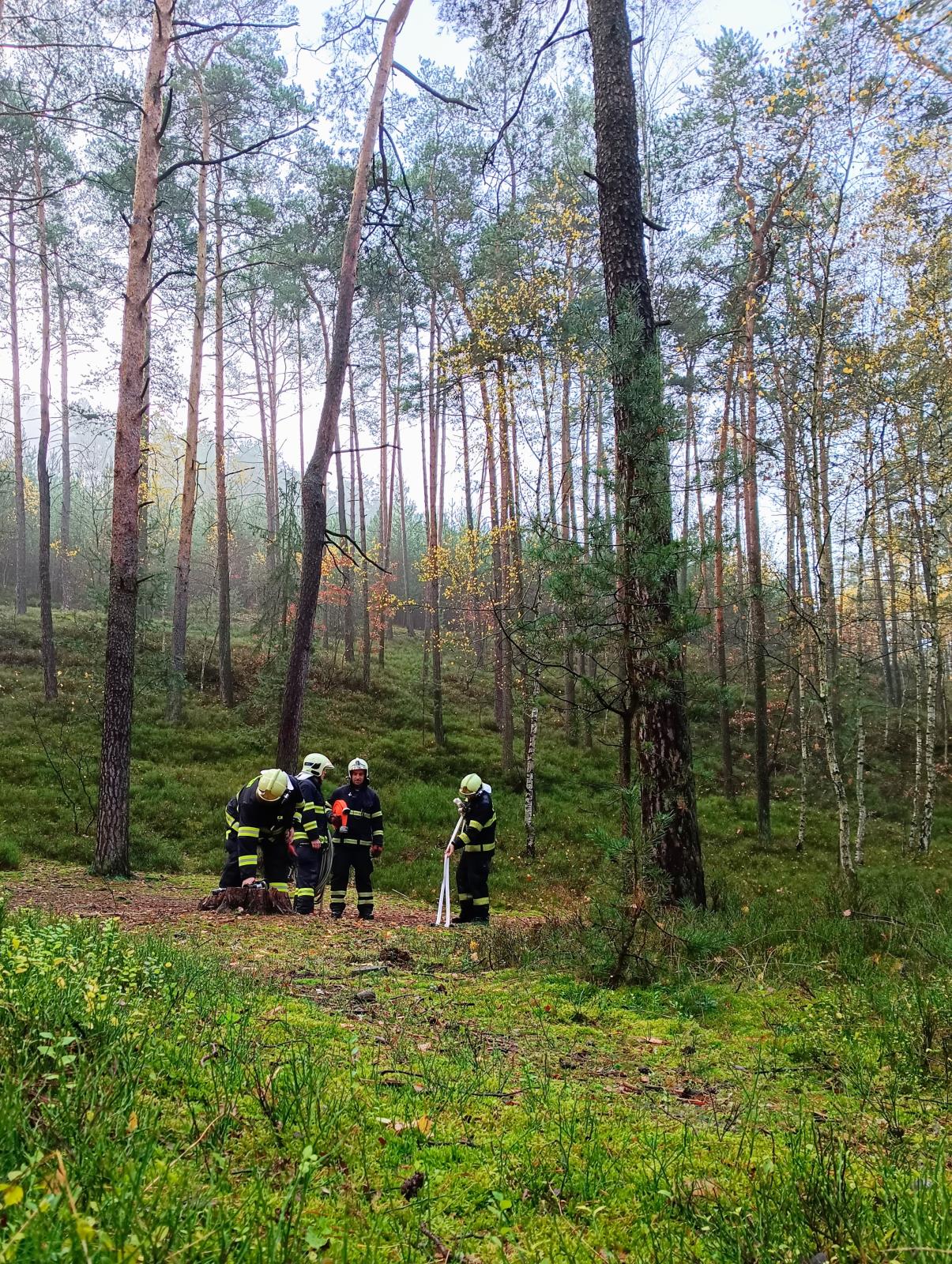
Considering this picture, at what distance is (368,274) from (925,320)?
591 inches

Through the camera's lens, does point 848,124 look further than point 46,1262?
Yes

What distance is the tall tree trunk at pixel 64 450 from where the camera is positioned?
23469 millimetres

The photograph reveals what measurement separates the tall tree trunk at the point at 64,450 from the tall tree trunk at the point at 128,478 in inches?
441

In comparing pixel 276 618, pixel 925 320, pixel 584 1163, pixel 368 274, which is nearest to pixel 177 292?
pixel 368 274

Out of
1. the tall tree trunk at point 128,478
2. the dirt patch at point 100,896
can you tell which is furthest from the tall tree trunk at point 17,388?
the dirt patch at point 100,896

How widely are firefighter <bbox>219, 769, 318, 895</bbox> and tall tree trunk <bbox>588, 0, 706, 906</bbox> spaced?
14.9 feet

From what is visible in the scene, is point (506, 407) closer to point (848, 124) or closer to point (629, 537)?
point (848, 124)

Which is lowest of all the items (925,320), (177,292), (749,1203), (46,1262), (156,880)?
(156,880)

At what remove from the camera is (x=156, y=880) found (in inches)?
416

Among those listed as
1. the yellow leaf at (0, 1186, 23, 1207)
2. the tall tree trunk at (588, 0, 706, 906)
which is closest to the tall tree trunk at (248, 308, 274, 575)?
the tall tree trunk at (588, 0, 706, 906)

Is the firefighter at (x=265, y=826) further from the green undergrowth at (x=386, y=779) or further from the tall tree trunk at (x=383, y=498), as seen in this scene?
the tall tree trunk at (x=383, y=498)

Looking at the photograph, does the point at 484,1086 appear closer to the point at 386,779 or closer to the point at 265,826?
the point at 265,826

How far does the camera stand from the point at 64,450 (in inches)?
1231

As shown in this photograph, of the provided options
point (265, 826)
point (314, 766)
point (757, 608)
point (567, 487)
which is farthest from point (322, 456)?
point (757, 608)
